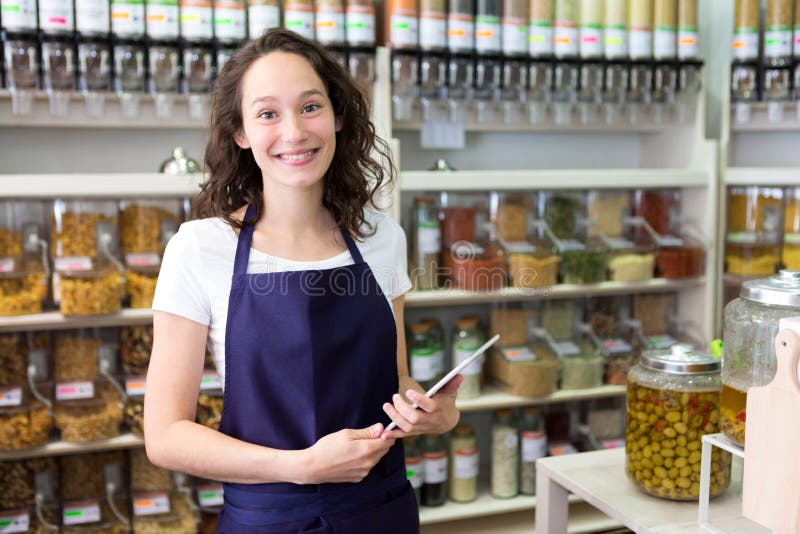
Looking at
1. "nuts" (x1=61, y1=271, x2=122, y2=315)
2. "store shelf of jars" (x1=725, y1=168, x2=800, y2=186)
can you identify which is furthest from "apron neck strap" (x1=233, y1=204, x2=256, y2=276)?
"store shelf of jars" (x1=725, y1=168, x2=800, y2=186)

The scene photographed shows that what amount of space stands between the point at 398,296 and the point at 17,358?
1444 mm

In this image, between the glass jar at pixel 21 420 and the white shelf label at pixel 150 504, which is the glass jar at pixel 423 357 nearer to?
the white shelf label at pixel 150 504

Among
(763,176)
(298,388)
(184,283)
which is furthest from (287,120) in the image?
(763,176)

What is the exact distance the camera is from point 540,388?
2.71m

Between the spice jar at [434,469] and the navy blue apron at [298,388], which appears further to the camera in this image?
the spice jar at [434,469]

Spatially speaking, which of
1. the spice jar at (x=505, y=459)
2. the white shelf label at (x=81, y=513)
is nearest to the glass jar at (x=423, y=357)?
the spice jar at (x=505, y=459)

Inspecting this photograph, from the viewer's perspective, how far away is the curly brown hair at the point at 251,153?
1372mm

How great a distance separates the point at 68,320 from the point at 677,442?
1738mm

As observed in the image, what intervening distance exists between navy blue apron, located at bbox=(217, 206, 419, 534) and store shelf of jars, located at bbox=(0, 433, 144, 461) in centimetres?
111

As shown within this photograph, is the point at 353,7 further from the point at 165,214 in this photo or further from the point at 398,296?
the point at 398,296

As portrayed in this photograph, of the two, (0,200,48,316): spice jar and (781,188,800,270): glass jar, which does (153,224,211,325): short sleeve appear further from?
(781,188,800,270): glass jar

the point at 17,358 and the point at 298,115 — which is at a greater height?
the point at 298,115

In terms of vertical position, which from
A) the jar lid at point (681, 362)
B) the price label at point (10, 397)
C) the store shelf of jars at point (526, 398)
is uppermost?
the jar lid at point (681, 362)

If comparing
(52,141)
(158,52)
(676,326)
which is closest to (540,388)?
(676,326)
